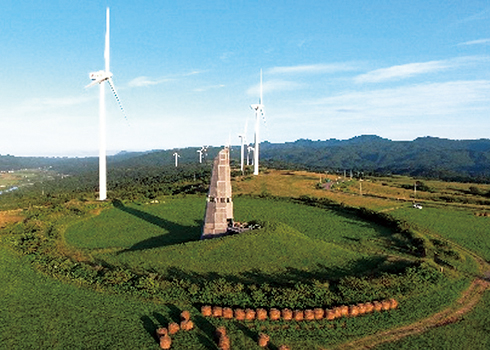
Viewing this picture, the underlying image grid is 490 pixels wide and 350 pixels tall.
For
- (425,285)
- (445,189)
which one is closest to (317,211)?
(425,285)

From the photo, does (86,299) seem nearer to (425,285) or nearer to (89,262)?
(89,262)

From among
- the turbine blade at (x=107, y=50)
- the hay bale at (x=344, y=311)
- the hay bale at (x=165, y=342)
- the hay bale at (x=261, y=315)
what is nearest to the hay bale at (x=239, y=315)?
the hay bale at (x=261, y=315)

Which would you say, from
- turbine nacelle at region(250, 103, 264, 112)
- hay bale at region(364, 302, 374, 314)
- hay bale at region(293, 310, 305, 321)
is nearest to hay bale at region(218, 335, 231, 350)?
hay bale at region(293, 310, 305, 321)

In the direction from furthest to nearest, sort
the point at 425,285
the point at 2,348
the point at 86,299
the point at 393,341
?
the point at 425,285, the point at 86,299, the point at 393,341, the point at 2,348

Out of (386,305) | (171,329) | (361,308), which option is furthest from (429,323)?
(171,329)

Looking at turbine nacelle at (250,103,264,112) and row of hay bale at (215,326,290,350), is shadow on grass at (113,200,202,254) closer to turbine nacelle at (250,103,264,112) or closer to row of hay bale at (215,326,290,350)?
row of hay bale at (215,326,290,350)

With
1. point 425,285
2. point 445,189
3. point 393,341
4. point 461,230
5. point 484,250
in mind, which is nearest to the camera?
point 393,341

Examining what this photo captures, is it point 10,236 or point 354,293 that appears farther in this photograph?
point 10,236

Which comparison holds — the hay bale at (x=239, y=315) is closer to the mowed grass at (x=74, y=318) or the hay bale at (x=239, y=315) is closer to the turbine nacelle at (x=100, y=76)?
the mowed grass at (x=74, y=318)
